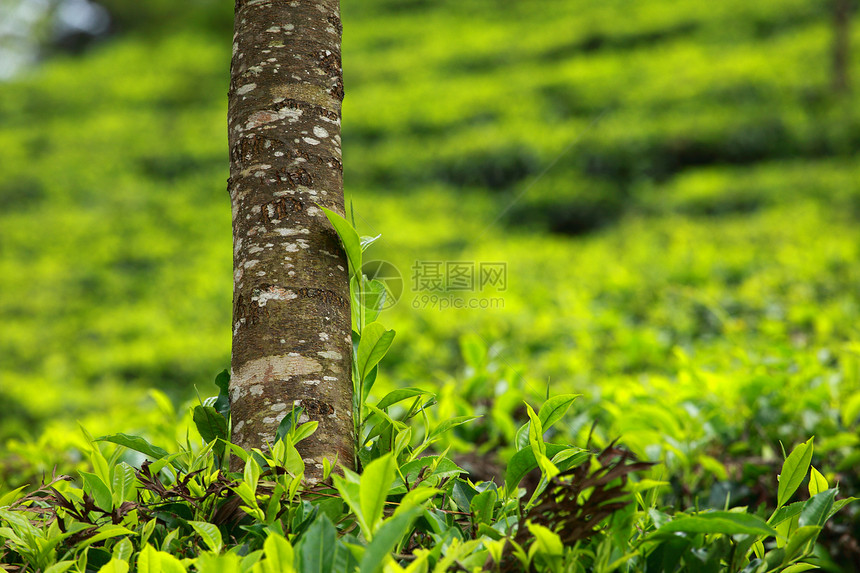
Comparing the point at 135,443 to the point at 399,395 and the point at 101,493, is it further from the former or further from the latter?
the point at 399,395

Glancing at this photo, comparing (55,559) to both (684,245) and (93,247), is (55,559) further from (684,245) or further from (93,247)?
(93,247)

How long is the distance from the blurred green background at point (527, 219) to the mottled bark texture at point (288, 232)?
0.36 m

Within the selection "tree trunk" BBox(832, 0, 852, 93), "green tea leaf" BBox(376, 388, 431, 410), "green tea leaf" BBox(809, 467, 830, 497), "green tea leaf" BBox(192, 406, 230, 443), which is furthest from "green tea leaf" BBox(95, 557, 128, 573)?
"tree trunk" BBox(832, 0, 852, 93)

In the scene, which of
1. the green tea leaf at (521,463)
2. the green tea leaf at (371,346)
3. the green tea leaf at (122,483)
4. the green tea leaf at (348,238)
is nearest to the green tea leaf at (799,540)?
the green tea leaf at (521,463)

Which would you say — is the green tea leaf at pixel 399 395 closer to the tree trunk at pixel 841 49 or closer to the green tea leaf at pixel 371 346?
the green tea leaf at pixel 371 346

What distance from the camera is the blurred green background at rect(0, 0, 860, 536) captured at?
2.11 metres

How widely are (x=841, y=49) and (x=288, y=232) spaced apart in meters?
7.81

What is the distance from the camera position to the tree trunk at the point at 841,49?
654 centimetres

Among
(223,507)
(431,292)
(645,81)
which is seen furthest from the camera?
(645,81)

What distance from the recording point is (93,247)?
22.9 ft

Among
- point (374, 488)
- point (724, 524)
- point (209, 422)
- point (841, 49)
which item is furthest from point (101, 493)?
point (841, 49)

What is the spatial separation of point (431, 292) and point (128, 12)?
50.6ft

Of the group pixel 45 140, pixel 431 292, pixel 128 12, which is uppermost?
pixel 128 12

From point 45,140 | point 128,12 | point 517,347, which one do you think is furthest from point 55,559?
point 128,12
